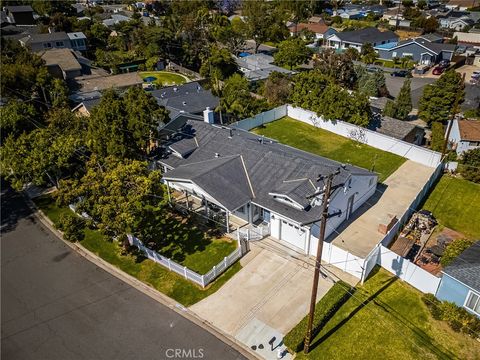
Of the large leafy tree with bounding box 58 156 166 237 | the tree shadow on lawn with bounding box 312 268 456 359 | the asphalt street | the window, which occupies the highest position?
the large leafy tree with bounding box 58 156 166 237

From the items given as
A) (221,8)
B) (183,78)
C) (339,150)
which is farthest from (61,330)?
(221,8)

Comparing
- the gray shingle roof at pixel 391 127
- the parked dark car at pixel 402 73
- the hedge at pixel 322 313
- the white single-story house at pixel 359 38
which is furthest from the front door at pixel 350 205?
the white single-story house at pixel 359 38

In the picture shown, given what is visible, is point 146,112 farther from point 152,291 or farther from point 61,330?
point 61,330

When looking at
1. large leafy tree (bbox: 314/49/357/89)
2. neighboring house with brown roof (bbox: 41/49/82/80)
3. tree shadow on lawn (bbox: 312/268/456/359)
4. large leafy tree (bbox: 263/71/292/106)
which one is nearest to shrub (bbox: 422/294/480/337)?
tree shadow on lawn (bbox: 312/268/456/359)

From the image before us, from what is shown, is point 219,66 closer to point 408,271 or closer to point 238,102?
point 238,102

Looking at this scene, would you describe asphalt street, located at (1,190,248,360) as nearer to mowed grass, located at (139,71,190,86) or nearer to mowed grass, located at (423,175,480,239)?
mowed grass, located at (423,175,480,239)

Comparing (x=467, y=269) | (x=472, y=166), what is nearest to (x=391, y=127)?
(x=472, y=166)
